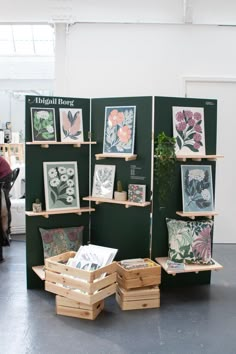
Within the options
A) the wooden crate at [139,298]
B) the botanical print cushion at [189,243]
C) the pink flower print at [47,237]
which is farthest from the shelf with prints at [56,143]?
the wooden crate at [139,298]

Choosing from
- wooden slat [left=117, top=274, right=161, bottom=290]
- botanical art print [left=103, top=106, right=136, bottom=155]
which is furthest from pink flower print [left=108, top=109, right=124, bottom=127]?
wooden slat [left=117, top=274, right=161, bottom=290]

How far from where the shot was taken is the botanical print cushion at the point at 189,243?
144 inches

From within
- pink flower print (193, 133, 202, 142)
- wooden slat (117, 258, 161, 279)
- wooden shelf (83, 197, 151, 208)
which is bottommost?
wooden slat (117, 258, 161, 279)

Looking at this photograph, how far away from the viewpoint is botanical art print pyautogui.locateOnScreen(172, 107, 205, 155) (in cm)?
373

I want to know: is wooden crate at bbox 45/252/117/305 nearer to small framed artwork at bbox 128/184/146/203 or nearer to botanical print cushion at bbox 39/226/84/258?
botanical print cushion at bbox 39/226/84/258

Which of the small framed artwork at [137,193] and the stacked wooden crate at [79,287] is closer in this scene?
the stacked wooden crate at [79,287]

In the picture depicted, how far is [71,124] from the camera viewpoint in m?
3.79

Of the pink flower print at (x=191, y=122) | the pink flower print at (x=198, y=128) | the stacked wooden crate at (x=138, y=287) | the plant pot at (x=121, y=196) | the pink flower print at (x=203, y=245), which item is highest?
the pink flower print at (x=191, y=122)

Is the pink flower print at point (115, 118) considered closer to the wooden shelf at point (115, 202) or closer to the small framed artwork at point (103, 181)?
the small framed artwork at point (103, 181)

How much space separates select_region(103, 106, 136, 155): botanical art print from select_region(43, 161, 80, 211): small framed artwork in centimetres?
42

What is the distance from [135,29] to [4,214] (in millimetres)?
3019

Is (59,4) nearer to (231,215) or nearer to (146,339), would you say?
(231,215)

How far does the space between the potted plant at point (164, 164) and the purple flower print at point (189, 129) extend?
0.52ft

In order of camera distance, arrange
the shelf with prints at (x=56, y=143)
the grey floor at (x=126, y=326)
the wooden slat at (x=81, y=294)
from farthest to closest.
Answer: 1. the shelf with prints at (x=56, y=143)
2. the wooden slat at (x=81, y=294)
3. the grey floor at (x=126, y=326)
